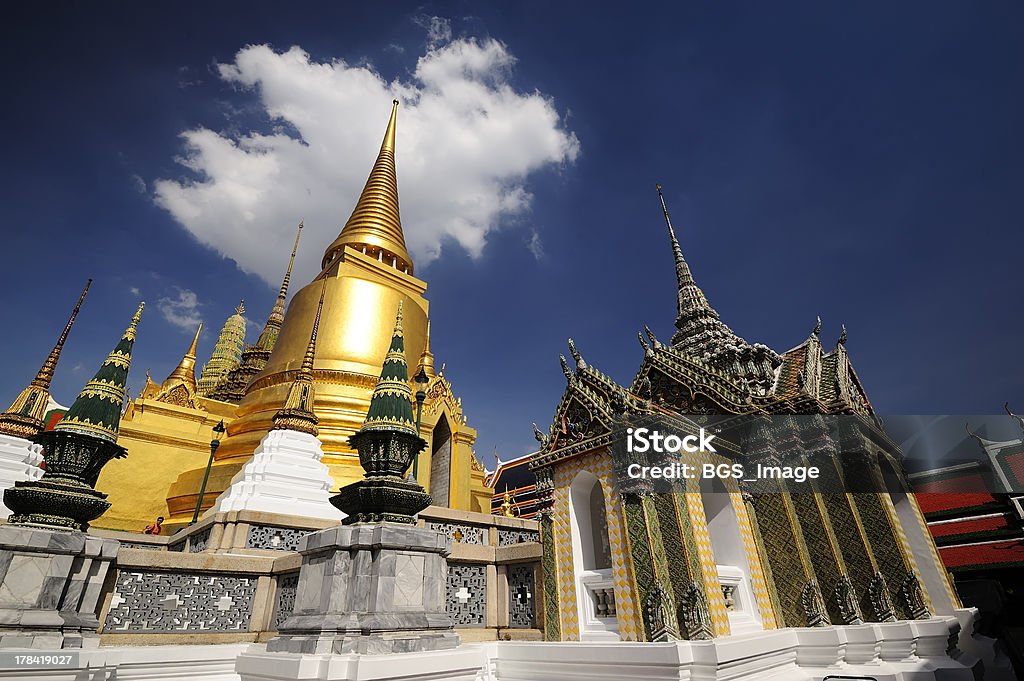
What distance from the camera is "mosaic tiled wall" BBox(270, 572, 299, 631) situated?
510 centimetres

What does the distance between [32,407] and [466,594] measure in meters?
11.0

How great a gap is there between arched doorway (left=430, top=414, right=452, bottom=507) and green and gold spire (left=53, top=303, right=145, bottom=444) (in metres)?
9.67

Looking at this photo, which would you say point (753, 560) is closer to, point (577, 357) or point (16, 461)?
point (577, 357)

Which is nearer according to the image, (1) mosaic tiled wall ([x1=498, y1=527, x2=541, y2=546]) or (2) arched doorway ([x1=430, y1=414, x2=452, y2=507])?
(1) mosaic tiled wall ([x1=498, y1=527, x2=541, y2=546])

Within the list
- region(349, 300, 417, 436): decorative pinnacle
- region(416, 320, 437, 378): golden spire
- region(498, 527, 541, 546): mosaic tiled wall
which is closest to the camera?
region(349, 300, 417, 436): decorative pinnacle

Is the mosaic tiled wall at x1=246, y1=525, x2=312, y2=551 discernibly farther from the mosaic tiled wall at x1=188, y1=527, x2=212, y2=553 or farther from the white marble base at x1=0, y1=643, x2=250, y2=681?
the white marble base at x1=0, y1=643, x2=250, y2=681

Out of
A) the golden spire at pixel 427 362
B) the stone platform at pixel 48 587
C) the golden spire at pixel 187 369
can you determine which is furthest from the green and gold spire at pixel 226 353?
the stone platform at pixel 48 587

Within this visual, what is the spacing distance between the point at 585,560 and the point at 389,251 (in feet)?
54.9

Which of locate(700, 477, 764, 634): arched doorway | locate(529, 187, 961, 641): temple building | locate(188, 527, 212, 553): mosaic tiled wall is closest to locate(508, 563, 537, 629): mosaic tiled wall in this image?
locate(529, 187, 961, 641): temple building

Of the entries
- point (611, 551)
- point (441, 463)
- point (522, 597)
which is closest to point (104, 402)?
point (522, 597)

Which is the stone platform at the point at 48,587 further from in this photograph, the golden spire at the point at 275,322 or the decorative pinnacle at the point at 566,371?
the golden spire at the point at 275,322

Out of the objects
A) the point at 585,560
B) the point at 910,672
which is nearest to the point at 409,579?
the point at 585,560

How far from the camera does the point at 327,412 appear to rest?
45.1 feet

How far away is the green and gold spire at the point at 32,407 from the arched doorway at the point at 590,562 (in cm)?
1130
